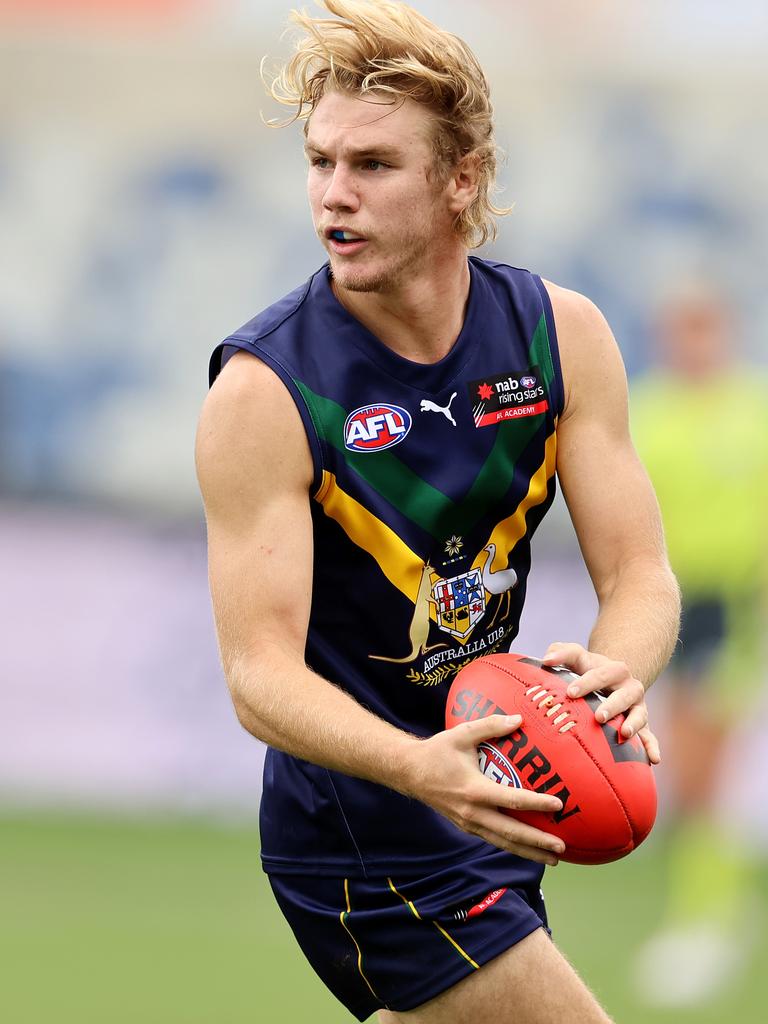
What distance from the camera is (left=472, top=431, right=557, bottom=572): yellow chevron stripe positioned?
13.4 feet

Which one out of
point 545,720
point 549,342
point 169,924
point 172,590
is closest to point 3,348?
point 172,590


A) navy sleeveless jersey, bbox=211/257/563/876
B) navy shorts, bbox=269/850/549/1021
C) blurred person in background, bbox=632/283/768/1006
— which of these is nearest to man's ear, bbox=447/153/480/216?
navy sleeveless jersey, bbox=211/257/563/876

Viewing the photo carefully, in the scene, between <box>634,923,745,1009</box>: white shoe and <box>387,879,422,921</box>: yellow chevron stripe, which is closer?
<box>387,879,422,921</box>: yellow chevron stripe

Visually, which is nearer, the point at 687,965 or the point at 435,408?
the point at 435,408

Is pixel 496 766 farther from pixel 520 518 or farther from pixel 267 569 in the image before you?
pixel 520 518

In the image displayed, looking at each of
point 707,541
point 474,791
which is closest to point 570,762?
point 474,791

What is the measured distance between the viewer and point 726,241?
10297mm

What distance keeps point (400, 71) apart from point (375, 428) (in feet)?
2.54

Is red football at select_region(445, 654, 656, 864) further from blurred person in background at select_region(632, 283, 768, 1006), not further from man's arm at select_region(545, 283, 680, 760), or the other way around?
blurred person in background at select_region(632, 283, 768, 1006)

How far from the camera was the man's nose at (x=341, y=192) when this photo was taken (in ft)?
12.4

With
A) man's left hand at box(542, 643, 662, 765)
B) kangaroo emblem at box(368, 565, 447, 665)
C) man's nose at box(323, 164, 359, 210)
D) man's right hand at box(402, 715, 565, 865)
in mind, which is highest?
man's nose at box(323, 164, 359, 210)

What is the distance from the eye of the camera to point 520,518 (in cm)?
411

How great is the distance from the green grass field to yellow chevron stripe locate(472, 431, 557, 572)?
3.32 metres

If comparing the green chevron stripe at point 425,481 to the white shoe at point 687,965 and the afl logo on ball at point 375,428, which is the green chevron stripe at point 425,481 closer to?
the afl logo on ball at point 375,428
